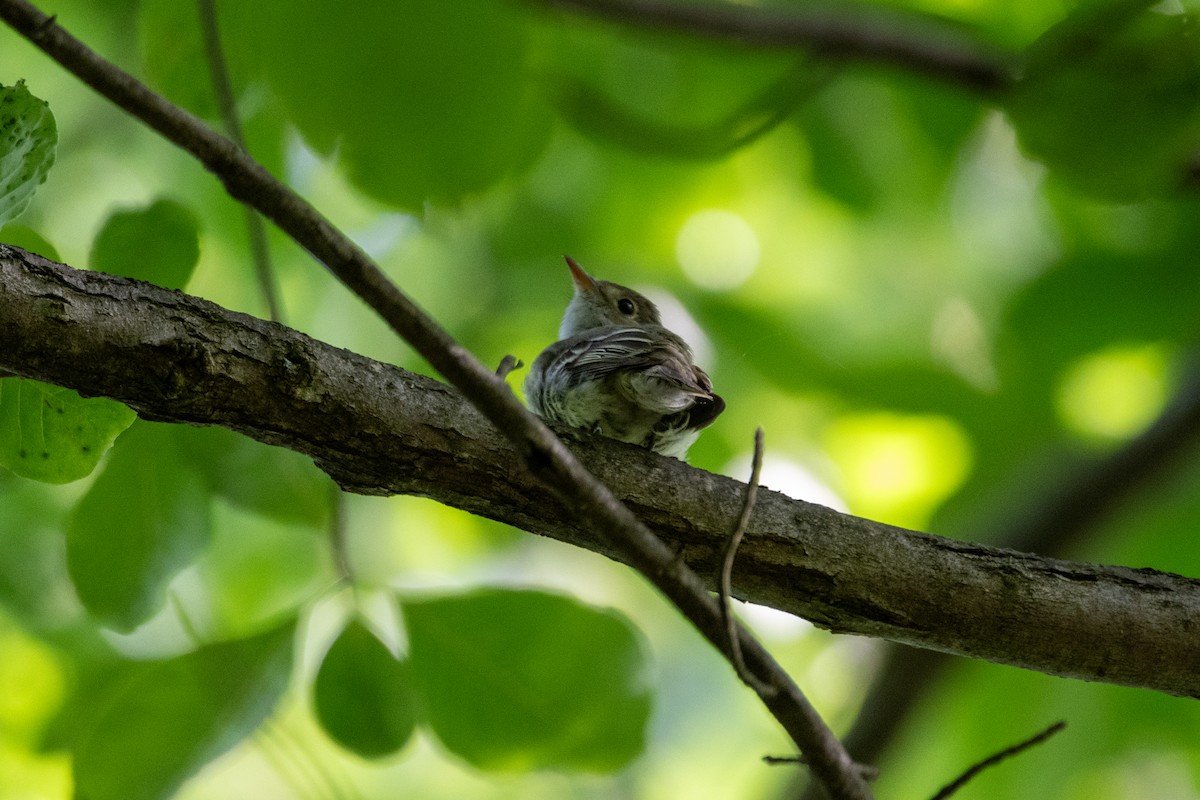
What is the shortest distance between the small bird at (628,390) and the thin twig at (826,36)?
946 mm

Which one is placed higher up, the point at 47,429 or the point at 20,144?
the point at 20,144

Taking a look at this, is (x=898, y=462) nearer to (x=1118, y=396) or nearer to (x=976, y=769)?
(x=1118, y=396)

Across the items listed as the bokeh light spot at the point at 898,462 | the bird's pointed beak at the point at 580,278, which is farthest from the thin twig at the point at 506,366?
the bird's pointed beak at the point at 580,278

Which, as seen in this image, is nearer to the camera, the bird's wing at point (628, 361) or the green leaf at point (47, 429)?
the green leaf at point (47, 429)

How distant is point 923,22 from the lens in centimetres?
378

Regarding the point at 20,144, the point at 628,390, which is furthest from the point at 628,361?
the point at 20,144

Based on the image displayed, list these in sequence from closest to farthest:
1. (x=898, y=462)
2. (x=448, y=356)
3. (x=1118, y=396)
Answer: (x=448, y=356)
(x=898, y=462)
(x=1118, y=396)

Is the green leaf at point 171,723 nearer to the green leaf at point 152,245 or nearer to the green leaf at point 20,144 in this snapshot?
the green leaf at point 152,245

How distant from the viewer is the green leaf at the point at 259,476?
2.47 metres

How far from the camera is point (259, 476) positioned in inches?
101

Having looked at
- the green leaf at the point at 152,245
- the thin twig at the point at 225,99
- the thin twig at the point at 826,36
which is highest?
the thin twig at the point at 826,36

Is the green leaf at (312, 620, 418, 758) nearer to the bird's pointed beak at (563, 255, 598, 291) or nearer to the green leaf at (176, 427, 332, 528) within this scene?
the green leaf at (176, 427, 332, 528)

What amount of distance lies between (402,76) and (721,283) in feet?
9.95

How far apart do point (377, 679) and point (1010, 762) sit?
282cm
